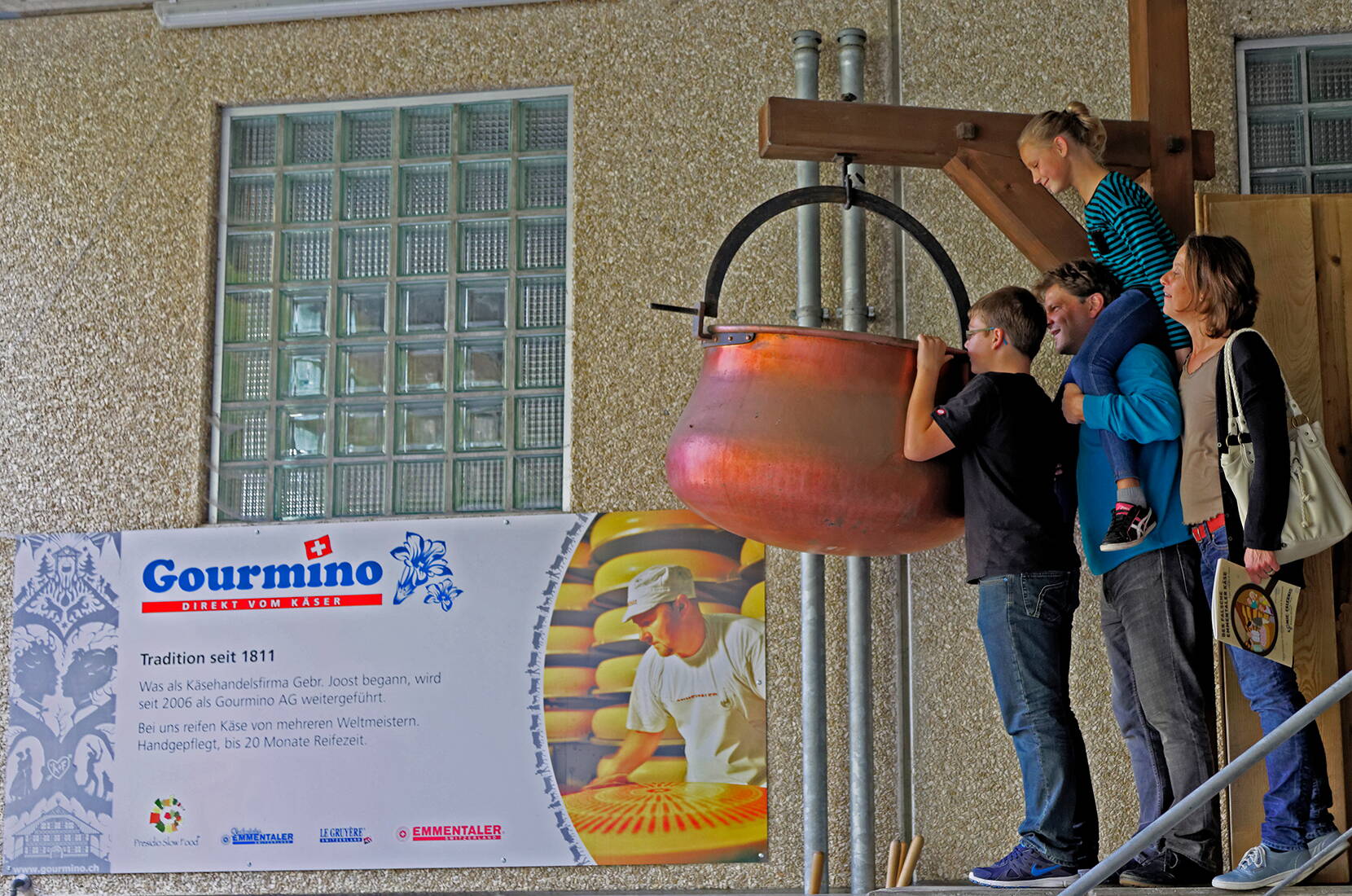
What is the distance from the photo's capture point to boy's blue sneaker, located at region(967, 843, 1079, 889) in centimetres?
277

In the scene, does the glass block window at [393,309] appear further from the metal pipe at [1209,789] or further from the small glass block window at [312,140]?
the metal pipe at [1209,789]

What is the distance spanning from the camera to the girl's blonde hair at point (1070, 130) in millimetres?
3115

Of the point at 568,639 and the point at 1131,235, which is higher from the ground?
the point at 1131,235

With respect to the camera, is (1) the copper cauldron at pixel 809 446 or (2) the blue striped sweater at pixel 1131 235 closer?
(1) the copper cauldron at pixel 809 446

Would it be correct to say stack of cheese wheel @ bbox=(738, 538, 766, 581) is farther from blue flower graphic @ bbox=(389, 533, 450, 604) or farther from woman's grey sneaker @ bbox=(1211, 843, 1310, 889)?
woman's grey sneaker @ bbox=(1211, 843, 1310, 889)

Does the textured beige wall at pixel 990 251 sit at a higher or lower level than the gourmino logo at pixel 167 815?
higher

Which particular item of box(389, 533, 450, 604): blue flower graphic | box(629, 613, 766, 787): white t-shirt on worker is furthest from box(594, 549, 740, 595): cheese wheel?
box(389, 533, 450, 604): blue flower graphic

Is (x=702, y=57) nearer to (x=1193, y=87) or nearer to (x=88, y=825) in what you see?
(x=1193, y=87)

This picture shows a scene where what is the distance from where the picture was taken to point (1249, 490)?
8.76 feet

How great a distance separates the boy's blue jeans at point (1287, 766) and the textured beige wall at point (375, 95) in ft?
4.86

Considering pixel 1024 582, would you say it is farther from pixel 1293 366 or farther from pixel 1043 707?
pixel 1293 366

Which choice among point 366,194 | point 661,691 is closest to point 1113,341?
point 661,691

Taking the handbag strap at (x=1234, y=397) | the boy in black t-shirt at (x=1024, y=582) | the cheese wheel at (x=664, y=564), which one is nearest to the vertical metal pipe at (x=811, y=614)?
the cheese wheel at (x=664, y=564)

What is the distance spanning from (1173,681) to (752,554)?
1.59 metres
